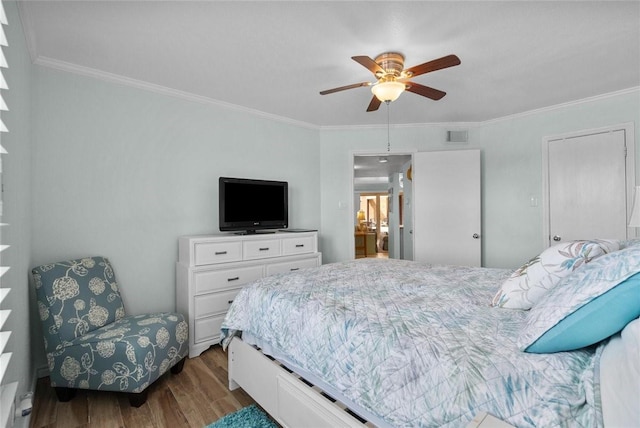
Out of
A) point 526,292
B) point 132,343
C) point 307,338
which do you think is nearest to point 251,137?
point 132,343

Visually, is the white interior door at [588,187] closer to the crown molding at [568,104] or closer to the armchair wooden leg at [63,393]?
the crown molding at [568,104]

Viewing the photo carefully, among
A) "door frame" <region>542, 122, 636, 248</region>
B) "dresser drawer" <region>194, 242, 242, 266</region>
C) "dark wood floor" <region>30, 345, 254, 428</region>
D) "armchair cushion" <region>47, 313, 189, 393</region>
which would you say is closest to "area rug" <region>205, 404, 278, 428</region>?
"dark wood floor" <region>30, 345, 254, 428</region>

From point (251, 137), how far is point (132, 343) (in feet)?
8.08

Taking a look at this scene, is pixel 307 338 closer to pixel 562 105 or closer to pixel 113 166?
pixel 113 166

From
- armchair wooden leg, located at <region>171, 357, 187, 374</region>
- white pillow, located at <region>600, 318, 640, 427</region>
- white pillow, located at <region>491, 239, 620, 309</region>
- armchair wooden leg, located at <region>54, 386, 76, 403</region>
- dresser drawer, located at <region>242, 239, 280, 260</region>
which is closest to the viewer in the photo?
white pillow, located at <region>600, 318, 640, 427</region>

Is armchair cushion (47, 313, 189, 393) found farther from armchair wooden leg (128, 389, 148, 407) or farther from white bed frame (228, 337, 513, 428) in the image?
white bed frame (228, 337, 513, 428)

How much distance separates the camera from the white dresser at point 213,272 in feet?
Result: 9.11

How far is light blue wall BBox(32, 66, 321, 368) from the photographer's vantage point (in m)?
2.47

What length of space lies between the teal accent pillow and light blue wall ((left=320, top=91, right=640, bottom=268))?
3.14 meters

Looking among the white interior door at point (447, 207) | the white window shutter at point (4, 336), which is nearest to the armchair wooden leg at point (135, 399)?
the white window shutter at point (4, 336)

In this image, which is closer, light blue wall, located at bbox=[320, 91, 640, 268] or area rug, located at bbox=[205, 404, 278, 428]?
area rug, located at bbox=[205, 404, 278, 428]

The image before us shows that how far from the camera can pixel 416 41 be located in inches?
87.0

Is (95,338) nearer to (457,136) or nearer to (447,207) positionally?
(447,207)

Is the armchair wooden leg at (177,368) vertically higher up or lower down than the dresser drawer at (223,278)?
lower down
